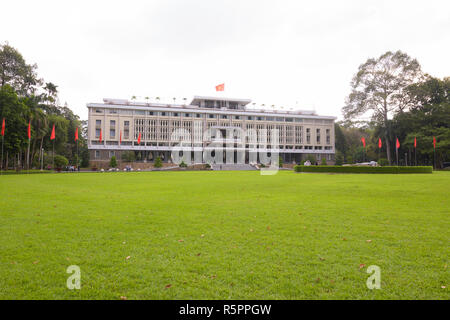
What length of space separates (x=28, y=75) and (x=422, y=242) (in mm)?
58636

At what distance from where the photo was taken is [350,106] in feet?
162

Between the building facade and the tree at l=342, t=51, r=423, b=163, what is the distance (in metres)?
26.5

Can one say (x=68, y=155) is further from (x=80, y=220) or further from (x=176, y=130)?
(x=80, y=220)

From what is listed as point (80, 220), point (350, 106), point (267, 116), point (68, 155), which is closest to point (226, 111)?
point (267, 116)

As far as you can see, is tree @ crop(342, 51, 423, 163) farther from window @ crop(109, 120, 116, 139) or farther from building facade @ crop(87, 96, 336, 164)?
window @ crop(109, 120, 116, 139)

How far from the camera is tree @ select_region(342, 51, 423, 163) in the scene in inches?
1827

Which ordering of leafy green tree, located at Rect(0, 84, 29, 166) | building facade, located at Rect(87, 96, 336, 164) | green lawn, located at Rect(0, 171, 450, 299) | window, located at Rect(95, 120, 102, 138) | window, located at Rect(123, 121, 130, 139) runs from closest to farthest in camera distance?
green lawn, located at Rect(0, 171, 450, 299) < leafy green tree, located at Rect(0, 84, 29, 166) < window, located at Rect(95, 120, 102, 138) < building facade, located at Rect(87, 96, 336, 164) < window, located at Rect(123, 121, 130, 139)

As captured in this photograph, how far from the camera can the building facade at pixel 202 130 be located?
65.6m

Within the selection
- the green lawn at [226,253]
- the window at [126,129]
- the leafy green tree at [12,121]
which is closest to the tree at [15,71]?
the leafy green tree at [12,121]

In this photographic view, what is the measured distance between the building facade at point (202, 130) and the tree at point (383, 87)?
2653 cm

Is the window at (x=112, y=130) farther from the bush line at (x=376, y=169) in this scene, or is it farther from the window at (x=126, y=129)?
the bush line at (x=376, y=169)

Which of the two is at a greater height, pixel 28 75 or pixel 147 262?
pixel 28 75

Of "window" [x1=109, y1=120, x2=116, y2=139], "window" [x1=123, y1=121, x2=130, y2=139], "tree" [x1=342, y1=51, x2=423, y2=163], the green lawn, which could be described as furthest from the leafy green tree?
"tree" [x1=342, y1=51, x2=423, y2=163]

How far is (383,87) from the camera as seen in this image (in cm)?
4716
